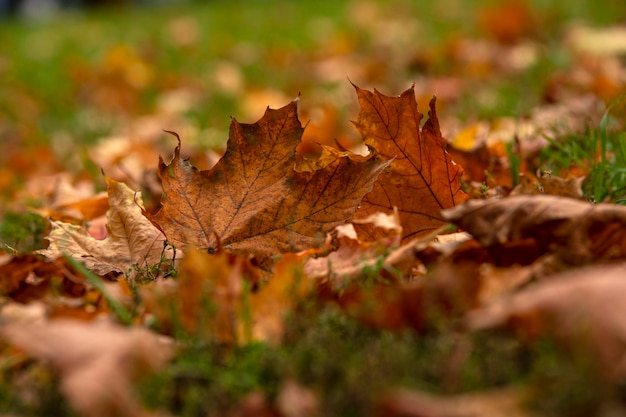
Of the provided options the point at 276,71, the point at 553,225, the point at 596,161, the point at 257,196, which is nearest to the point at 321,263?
the point at 257,196

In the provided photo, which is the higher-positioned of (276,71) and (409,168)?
(409,168)

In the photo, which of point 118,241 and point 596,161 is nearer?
point 118,241

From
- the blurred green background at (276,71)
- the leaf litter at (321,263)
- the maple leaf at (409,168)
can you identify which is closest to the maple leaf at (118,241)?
the leaf litter at (321,263)

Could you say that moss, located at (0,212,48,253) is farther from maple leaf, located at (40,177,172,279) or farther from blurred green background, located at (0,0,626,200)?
blurred green background, located at (0,0,626,200)

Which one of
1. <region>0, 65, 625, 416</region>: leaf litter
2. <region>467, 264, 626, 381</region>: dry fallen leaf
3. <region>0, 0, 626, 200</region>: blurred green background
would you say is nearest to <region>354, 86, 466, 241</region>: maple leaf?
<region>0, 65, 625, 416</region>: leaf litter

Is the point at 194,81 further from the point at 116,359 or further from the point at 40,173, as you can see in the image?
the point at 116,359

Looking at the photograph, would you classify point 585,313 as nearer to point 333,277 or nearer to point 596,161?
point 333,277

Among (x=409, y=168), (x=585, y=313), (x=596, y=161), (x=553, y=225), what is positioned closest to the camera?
(x=585, y=313)

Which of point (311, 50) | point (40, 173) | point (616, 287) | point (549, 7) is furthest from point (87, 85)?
point (616, 287)

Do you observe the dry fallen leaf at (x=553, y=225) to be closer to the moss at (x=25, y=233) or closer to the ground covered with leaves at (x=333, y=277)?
the ground covered with leaves at (x=333, y=277)
